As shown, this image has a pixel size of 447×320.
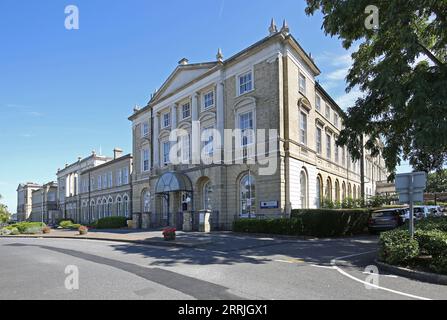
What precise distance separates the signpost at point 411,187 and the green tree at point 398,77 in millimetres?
1975

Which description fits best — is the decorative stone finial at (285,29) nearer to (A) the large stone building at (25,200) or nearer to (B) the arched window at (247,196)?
(B) the arched window at (247,196)

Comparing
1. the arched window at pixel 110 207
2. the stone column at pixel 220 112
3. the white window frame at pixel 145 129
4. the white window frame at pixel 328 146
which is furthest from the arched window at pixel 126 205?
the white window frame at pixel 328 146

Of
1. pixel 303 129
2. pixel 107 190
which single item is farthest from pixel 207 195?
pixel 107 190

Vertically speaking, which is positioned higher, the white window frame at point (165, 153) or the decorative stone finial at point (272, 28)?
the decorative stone finial at point (272, 28)

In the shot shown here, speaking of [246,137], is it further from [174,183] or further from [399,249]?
[399,249]

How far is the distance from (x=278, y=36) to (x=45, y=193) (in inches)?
3145

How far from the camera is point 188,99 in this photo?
103 ft

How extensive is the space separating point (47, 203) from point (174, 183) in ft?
212

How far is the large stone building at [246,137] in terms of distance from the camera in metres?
23.6

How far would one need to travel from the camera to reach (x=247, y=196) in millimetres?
25266

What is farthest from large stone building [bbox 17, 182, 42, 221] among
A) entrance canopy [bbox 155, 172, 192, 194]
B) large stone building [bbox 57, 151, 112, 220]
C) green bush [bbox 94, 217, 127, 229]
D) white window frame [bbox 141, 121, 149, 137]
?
entrance canopy [bbox 155, 172, 192, 194]

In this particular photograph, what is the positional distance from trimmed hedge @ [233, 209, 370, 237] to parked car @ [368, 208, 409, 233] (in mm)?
975
